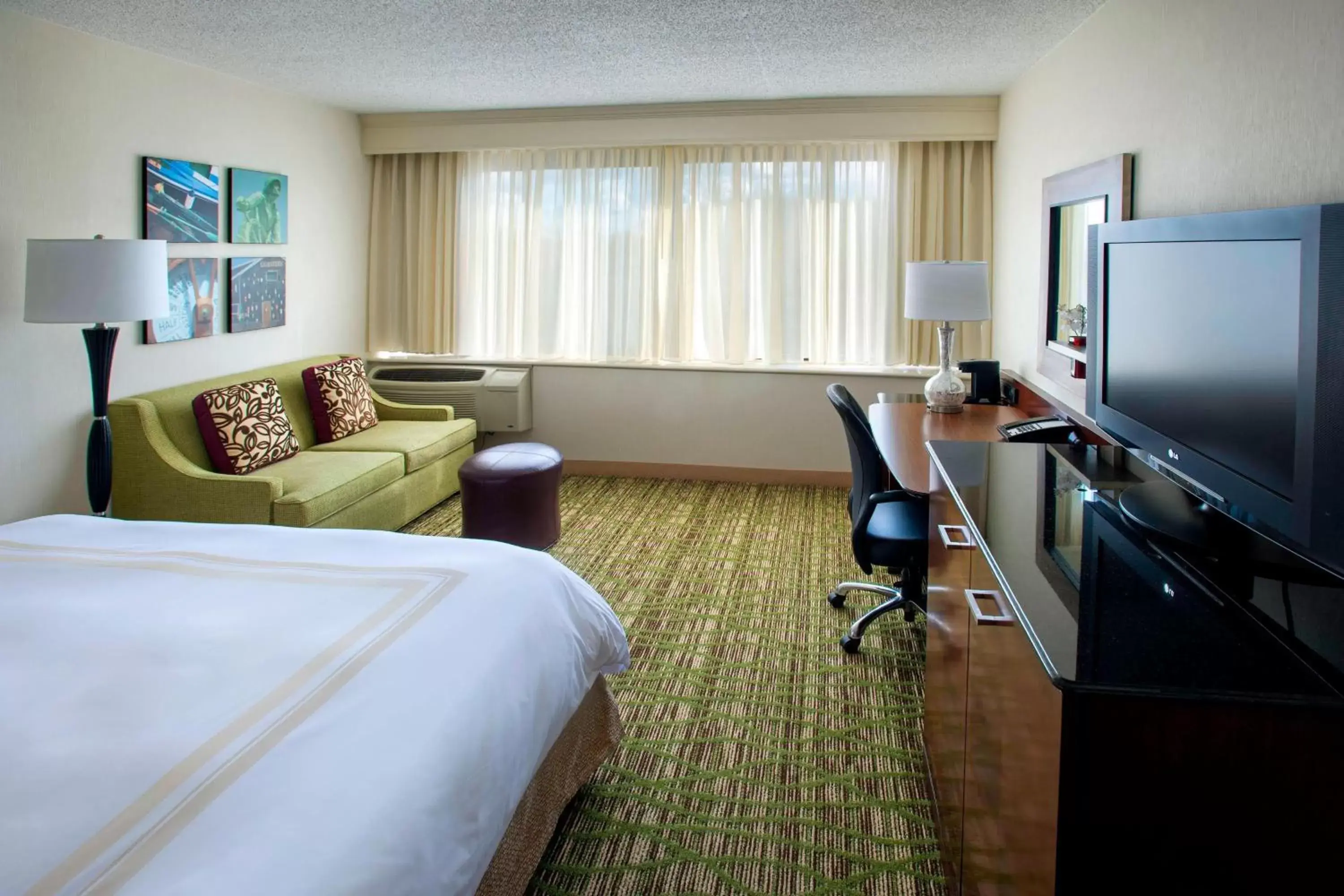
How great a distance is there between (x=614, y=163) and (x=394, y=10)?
8.04 feet

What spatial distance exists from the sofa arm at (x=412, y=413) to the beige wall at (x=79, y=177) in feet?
2.28

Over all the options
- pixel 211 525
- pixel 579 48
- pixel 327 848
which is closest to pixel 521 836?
pixel 327 848

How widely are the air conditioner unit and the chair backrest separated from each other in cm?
322

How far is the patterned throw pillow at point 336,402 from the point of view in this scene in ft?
16.5

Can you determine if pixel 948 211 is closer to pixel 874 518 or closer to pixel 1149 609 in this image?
pixel 874 518

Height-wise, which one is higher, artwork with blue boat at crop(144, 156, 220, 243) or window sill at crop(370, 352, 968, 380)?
artwork with blue boat at crop(144, 156, 220, 243)

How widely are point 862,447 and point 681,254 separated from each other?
318cm

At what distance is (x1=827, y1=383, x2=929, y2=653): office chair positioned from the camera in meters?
3.02

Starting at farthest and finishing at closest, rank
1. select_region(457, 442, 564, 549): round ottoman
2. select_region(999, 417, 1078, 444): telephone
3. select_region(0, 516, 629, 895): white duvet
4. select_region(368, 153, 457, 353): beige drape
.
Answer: select_region(368, 153, 457, 353): beige drape
select_region(457, 442, 564, 549): round ottoman
select_region(999, 417, 1078, 444): telephone
select_region(0, 516, 629, 895): white duvet

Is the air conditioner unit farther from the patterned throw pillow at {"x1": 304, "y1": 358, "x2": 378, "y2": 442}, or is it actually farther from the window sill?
the patterned throw pillow at {"x1": 304, "y1": 358, "x2": 378, "y2": 442}

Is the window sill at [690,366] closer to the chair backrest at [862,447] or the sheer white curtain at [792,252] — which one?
the sheer white curtain at [792,252]

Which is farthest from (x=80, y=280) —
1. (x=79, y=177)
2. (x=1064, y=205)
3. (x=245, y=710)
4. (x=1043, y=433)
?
(x=1064, y=205)

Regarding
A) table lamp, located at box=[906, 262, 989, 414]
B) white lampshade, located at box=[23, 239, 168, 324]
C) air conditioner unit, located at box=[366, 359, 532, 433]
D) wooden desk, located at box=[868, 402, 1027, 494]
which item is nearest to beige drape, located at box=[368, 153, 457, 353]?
air conditioner unit, located at box=[366, 359, 532, 433]

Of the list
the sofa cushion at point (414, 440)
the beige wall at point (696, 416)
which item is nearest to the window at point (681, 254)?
the beige wall at point (696, 416)
